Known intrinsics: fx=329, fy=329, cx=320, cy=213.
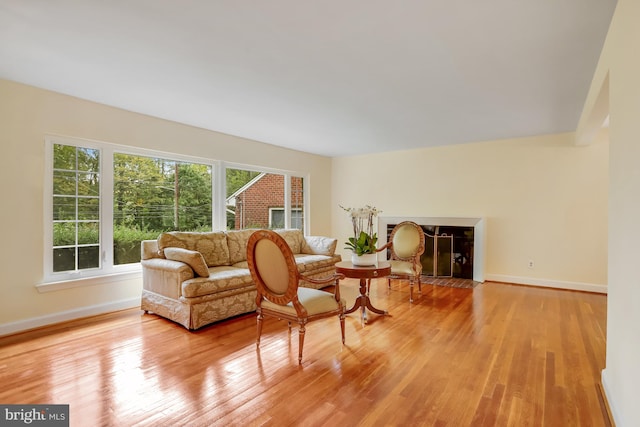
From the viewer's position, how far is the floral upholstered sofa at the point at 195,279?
10.9 ft

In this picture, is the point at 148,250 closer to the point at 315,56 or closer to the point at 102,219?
the point at 102,219

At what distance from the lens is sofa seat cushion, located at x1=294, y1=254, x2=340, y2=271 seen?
4.63 m

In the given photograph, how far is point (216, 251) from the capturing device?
168 inches

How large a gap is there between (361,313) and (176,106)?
126 inches

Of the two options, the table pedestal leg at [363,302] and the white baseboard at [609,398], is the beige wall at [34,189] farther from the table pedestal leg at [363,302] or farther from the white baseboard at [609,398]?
the white baseboard at [609,398]

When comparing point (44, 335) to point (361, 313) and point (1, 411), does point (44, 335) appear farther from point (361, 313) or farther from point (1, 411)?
point (361, 313)

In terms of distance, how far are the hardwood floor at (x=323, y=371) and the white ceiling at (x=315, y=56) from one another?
94.1 inches

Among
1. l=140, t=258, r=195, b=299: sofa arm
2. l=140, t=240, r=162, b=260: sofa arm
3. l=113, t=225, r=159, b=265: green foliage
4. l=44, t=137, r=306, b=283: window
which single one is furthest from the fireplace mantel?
l=113, t=225, r=159, b=265: green foliage

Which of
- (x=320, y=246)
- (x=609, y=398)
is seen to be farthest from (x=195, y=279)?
(x=609, y=398)

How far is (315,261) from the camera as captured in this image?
15.8ft

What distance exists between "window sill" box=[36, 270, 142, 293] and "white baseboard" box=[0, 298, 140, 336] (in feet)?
0.85

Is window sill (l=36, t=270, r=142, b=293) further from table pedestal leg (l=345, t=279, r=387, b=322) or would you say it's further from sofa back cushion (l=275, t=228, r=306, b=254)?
table pedestal leg (l=345, t=279, r=387, b=322)

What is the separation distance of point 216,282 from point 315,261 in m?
1.71

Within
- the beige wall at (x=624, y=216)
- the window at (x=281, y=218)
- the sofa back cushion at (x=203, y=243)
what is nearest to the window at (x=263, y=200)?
the window at (x=281, y=218)
